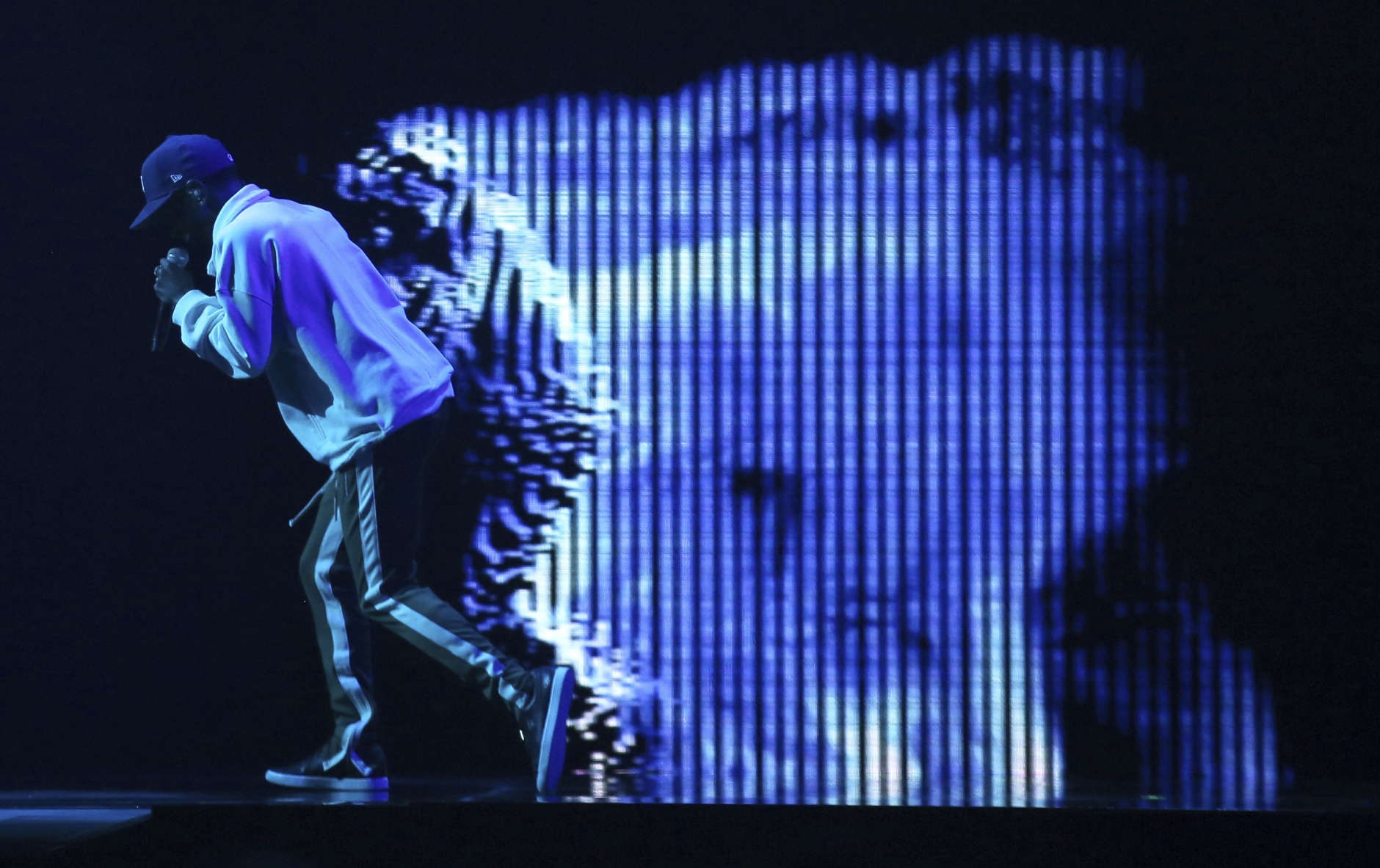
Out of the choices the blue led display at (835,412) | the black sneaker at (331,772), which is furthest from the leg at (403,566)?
the blue led display at (835,412)

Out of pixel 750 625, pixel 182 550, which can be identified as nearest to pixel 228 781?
pixel 182 550

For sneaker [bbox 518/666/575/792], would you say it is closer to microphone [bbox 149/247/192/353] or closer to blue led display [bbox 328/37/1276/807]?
A: blue led display [bbox 328/37/1276/807]

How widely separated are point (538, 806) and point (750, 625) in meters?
1.09

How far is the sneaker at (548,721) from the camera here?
374 centimetres

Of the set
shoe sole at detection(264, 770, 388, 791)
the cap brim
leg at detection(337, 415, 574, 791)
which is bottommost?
shoe sole at detection(264, 770, 388, 791)

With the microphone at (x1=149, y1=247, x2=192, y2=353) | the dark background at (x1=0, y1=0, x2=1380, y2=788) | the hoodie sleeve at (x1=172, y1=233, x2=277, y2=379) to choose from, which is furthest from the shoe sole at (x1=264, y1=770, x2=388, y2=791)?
the microphone at (x1=149, y1=247, x2=192, y2=353)

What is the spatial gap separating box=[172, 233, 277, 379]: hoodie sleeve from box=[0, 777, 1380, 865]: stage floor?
1.19 m

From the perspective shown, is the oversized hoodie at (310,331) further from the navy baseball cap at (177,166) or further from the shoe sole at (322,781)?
the shoe sole at (322,781)

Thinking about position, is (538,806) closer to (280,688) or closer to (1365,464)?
(280,688)

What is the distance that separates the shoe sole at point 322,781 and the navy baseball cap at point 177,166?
5.24 feet

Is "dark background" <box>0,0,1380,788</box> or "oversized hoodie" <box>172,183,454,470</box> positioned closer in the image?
"oversized hoodie" <box>172,183,454,470</box>

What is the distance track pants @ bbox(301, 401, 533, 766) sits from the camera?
3.75m

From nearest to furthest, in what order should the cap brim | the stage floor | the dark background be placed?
the stage floor
the cap brim
the dark background

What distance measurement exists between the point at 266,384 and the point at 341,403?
2.42ft
